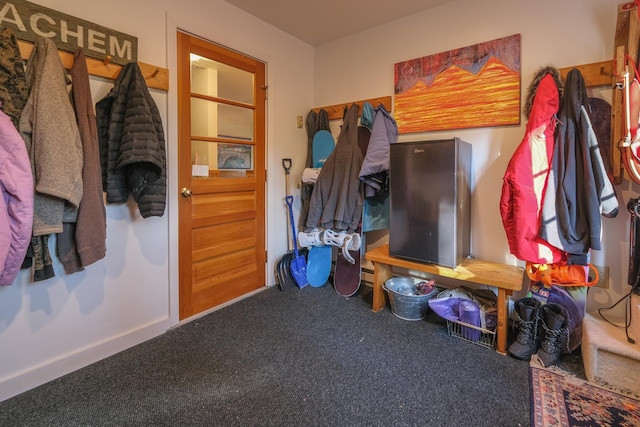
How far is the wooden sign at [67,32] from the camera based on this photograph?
5.07ft

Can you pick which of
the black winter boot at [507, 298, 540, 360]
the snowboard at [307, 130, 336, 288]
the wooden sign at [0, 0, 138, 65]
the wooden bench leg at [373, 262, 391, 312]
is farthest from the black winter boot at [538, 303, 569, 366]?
the wooden sign at [0, 0, 138, 65]

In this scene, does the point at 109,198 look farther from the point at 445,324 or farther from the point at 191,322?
the point at 445,324

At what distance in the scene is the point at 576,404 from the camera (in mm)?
1533

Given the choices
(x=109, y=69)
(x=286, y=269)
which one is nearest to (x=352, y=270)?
(x=286, y=269)

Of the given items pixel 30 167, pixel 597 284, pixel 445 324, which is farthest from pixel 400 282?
pixel 30 167

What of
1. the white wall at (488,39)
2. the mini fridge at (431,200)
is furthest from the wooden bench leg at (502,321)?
the white wall at (488,39)

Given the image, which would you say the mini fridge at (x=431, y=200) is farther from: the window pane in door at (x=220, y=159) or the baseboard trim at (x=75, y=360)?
the baseboard trim at (x=75, y=360)

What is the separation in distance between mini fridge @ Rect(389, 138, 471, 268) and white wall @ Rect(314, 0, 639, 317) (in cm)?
16

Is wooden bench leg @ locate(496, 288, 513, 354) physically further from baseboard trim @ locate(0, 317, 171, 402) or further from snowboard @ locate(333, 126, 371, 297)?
baseboard trim @ locate(0, 317, 171, 402)

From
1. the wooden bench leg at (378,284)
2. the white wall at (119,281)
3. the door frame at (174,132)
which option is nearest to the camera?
the white wall at (119,281)

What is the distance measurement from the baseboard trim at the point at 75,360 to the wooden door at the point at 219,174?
0.93ft

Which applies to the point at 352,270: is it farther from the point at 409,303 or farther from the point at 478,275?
the point at 478,275

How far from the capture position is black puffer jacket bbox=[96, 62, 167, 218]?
1814mm

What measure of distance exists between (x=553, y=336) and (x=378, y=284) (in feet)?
3.81
